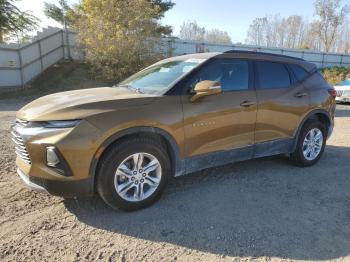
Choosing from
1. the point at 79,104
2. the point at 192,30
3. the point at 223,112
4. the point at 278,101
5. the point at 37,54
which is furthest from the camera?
the point at 192,30

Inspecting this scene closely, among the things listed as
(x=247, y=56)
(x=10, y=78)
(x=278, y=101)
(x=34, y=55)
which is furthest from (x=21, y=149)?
(x=34, y=55)

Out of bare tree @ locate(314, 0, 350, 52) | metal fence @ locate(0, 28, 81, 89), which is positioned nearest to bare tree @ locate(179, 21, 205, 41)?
bare tree @ locate(314, 0, 350, 52)

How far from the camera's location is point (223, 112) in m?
4.13

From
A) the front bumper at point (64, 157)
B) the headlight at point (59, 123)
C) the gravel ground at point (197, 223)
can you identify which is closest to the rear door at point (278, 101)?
the gravel ground at point (197, 223)

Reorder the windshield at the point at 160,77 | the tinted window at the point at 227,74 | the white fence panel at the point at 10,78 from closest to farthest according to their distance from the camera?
the windshield at the point at 160,77
the tinted window at the point at 227,74
the white fence panel at the point at 10,78

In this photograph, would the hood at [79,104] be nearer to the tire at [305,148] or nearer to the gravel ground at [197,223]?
the gravel ground at [197,223]

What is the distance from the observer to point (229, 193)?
13.9 ft

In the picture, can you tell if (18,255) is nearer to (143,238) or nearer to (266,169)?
(143,238)

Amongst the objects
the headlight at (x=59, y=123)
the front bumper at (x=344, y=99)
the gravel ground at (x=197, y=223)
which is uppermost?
the headlight at (x=59, y=123)

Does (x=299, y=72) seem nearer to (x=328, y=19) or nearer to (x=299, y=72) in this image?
(x=299, y=72)

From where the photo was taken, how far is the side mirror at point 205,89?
3.75 meters

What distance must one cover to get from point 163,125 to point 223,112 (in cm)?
89

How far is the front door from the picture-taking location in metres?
3.91

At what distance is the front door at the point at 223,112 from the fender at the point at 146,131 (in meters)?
0.16
